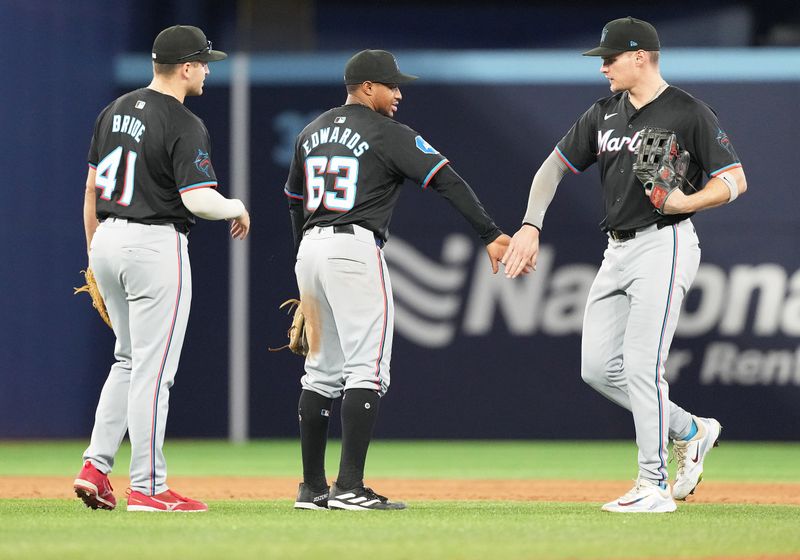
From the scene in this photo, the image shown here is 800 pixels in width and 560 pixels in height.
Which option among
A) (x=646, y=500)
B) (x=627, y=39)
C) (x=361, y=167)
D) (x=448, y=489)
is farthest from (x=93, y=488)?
(x=627, y=39)

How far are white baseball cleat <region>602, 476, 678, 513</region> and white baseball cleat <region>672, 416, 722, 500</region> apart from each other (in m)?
0.54

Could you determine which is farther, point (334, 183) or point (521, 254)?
point (521, 254)

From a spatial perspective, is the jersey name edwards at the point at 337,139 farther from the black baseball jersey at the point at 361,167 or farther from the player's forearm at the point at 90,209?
the player's forearm at the point at 90,209

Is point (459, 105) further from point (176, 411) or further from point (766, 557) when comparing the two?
point (766, 557)

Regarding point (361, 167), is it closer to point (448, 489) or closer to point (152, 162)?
point (152, 162)

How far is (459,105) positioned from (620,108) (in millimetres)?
5759

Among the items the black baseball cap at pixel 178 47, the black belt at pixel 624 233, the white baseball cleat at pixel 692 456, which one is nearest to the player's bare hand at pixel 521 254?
the black belt at pixel 624 233

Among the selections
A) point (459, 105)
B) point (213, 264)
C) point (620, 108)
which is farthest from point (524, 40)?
point (620, 108)

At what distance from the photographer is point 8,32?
1138cm

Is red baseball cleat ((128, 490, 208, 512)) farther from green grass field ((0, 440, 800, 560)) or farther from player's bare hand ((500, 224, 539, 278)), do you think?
player's bare hand ((500, 224, 539, 278))

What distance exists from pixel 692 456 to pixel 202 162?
261cm

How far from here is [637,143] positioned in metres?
5.64

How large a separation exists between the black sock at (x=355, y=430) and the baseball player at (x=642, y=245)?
2.90ft

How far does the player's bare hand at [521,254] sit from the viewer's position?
5.73m
